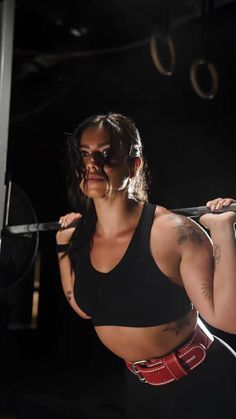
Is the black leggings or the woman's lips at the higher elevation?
the woman's lips

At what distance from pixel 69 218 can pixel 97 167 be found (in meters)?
0.30

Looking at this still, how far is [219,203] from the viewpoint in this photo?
1.95m

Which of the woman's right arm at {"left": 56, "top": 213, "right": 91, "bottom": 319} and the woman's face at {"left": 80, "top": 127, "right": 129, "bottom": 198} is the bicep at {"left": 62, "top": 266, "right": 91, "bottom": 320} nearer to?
the woman's right arm at {"left": 56, "top": 213, "right": 91, "bottom": 319}

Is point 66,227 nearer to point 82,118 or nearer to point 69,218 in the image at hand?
point 69,218

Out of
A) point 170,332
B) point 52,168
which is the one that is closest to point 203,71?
point 52,168

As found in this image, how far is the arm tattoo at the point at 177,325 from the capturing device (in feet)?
6.38

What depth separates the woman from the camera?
1874mm

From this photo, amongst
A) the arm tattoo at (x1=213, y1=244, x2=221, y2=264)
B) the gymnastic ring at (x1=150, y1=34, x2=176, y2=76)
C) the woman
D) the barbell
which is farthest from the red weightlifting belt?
the gymnastic ring at (x1=150, y1=34, x2=176, y2=76)

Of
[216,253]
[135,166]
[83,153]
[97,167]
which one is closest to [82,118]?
[83,153]

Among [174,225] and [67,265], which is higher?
[174,225]

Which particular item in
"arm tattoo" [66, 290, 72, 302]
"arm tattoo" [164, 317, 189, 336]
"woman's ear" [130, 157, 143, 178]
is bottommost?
"arm tattoo" [164, 317, 189, 336]

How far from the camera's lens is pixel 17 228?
2.68 metres

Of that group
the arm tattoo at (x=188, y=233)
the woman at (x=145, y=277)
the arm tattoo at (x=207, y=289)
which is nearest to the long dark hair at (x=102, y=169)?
the woman at (x=145, y=277)

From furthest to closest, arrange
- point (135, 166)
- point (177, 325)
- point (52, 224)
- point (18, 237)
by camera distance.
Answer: point (18, 237)
point (52, 224)
point (135, 166)
point (177, 325)
